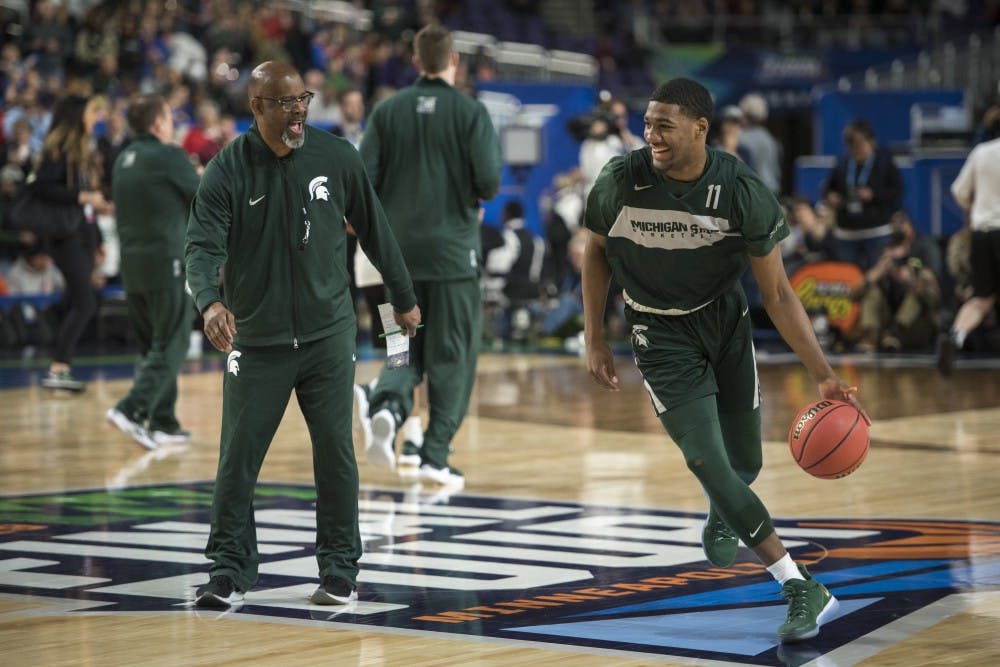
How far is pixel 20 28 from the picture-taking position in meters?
20.7

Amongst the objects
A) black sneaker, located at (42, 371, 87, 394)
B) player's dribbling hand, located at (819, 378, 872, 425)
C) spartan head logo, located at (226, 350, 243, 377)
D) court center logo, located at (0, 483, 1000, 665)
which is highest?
spartan head logo, located at (226, 350, 243, 377)

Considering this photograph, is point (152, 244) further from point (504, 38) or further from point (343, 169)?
point (504, 38)

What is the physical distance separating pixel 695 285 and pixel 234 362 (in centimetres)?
167

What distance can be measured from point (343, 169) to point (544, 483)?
11.4 feet

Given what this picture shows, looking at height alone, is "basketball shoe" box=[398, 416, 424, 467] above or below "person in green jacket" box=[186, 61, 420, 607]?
below

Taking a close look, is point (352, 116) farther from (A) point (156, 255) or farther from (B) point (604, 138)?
(A) point (156, 255)

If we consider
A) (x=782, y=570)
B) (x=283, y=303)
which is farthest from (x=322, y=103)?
(x=782, y=570)

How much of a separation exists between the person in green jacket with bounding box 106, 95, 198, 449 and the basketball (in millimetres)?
5674

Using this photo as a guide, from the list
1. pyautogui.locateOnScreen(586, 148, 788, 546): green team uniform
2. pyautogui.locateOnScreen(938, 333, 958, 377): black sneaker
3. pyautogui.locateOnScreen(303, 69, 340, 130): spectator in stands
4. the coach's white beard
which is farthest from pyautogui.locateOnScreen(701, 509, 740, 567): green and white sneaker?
pyautogui.locateOnScreen(303, 69, 340, 130): spectator in stands

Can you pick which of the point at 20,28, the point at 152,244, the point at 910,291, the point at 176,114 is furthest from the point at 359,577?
the point at 20,28

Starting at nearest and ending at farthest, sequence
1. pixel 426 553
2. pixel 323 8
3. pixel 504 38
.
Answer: pixel 426 553 → pixel 323 8 → pixel 504 38

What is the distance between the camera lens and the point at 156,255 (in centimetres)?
1087

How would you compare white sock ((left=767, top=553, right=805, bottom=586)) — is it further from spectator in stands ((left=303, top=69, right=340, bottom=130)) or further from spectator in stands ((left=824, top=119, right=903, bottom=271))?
spectator in stands ((left=303, top=69, right=340, bottom=130))

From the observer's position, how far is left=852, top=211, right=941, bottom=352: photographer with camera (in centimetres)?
1653
